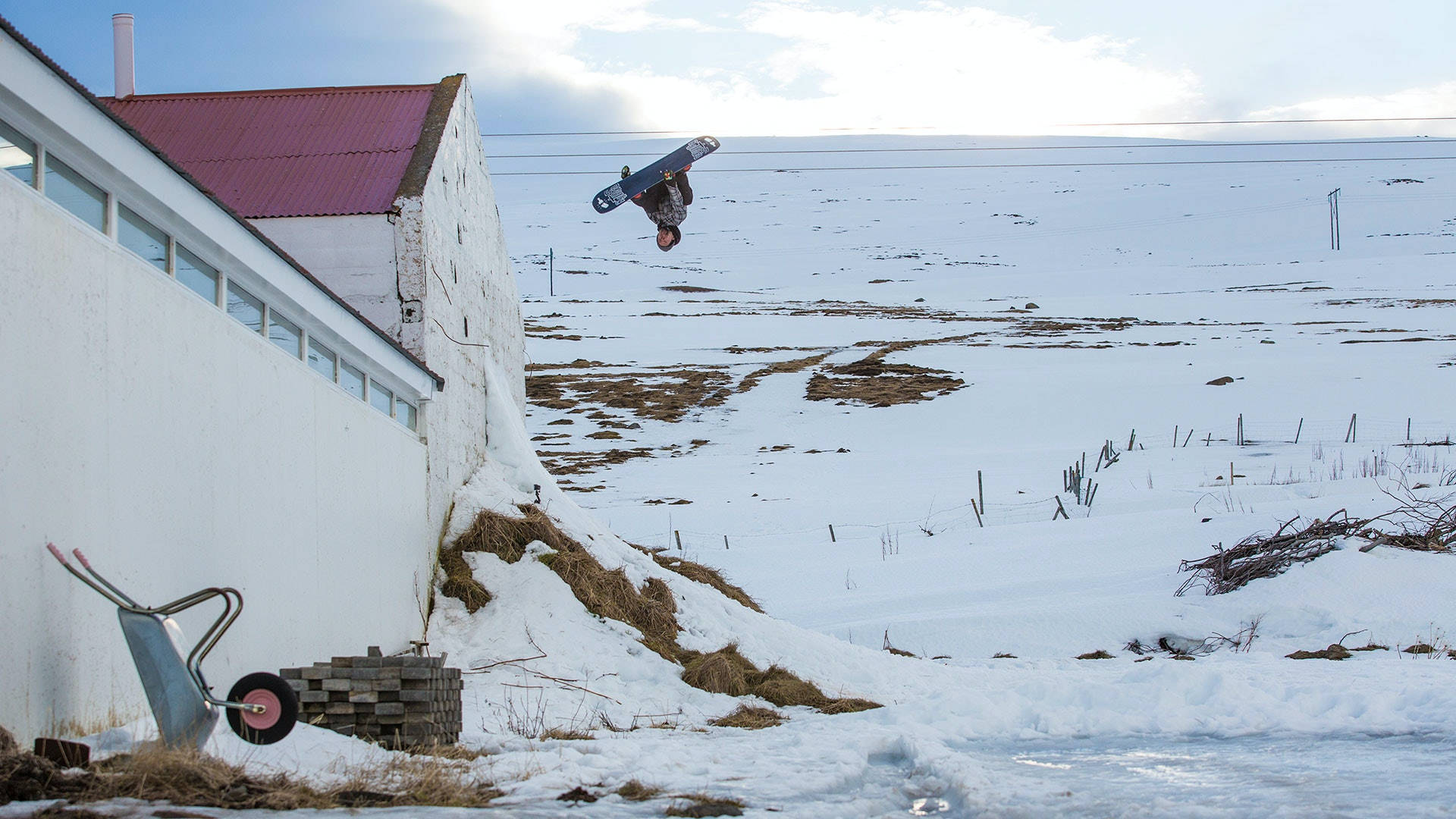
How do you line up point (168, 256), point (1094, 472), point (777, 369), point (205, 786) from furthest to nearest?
1. point (777, 369)
2. point (1094, 472)
3. point (168, 256)
4. point (205, 786)

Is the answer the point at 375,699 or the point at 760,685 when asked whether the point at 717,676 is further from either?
the point at 375,699

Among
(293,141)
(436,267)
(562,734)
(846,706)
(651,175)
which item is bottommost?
(846,706)

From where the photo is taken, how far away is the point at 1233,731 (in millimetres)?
8055

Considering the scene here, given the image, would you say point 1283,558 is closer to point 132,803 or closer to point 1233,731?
point 1233,731

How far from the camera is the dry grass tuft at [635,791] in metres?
5.85

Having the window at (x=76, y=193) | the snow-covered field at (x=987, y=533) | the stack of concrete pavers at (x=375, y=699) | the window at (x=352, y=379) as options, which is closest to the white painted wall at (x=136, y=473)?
the window at (x=76, y=193)

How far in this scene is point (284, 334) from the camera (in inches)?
326

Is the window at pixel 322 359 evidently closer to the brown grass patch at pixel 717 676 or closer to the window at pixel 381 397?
the window at pixel 381 397

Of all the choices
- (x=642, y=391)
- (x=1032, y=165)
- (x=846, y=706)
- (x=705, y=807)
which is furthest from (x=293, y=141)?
(x=1032, y=165)

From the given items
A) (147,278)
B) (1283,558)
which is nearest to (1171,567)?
(1283,558)

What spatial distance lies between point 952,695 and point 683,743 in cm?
236

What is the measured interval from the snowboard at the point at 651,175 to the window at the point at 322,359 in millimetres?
3461

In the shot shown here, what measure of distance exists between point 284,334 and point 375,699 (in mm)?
2660

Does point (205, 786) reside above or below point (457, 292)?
below
